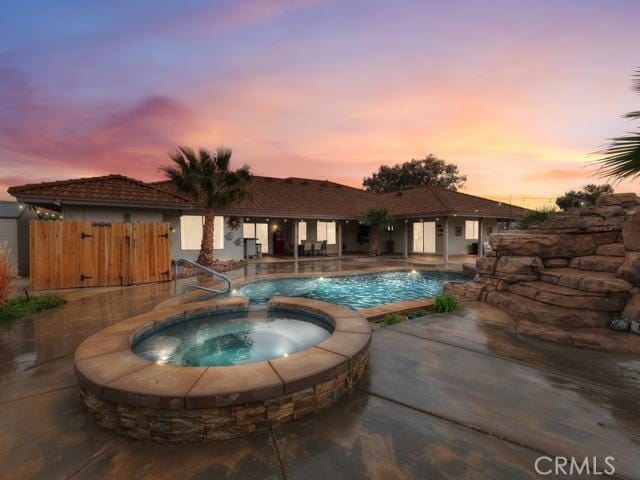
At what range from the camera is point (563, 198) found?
22.6m

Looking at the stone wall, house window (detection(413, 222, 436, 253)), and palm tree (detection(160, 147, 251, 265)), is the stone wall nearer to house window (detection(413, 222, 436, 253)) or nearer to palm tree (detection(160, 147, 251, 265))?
palm tree (detection(160, 147, 251, 265))

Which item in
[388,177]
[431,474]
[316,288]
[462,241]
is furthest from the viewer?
[388,177]

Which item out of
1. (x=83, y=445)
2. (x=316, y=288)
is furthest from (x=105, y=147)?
(x=83, y=445)

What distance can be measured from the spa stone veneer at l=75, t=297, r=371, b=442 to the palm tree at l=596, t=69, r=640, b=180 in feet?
9.56

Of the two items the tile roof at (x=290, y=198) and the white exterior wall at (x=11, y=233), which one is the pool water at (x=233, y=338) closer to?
the tile roof at (x=290, y=198)

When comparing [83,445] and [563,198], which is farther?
[563,198]

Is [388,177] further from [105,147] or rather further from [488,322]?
[488,322]

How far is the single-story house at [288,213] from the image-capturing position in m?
8.90

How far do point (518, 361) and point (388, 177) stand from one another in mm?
34173

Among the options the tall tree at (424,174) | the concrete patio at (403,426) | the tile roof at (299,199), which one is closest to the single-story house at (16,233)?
the tile roof at (299,199)

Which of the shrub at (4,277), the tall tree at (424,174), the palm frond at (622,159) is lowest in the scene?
the shrub at (4,277)

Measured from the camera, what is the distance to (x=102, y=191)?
888 cm

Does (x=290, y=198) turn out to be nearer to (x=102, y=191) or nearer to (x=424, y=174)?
(x=102, y=191)

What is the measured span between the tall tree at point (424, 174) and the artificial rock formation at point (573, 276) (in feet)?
94.1
